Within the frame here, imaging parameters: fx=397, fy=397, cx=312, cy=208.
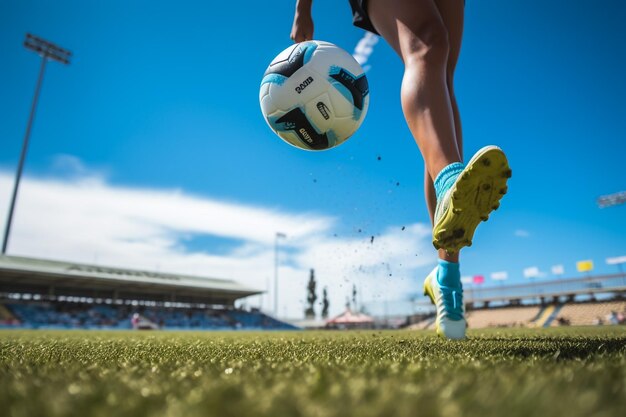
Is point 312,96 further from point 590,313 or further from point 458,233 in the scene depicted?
point 590,313

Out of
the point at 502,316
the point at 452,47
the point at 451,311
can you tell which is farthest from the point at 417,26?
the point at 502,316

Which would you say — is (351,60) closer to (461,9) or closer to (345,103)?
(345,103)

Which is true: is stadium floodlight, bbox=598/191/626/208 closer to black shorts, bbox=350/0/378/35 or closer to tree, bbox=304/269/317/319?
tree, bbox=304/269/317/319

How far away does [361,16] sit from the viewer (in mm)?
2051

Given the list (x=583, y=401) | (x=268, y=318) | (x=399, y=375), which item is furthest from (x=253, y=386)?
(x=268, y=318)

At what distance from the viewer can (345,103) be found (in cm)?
231

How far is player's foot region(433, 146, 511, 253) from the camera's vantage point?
4.11ft

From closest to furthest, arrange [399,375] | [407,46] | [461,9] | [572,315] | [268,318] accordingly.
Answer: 1. [399,375]
2. [407,46]
3. [461,9]
4. [572,315]
5. [268,318]

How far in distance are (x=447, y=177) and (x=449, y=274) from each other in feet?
3.12

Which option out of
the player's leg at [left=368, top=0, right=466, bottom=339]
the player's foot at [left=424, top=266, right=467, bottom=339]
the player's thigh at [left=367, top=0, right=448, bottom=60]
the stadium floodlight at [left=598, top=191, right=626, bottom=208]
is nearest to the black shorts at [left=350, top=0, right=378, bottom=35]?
the player's leg at [left=368, top=0, right=466, bottom=339]

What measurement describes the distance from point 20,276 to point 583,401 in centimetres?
3727

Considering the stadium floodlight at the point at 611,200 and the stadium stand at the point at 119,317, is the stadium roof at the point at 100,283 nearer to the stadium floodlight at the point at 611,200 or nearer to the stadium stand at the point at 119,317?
the stadium stand at the point at 119,317

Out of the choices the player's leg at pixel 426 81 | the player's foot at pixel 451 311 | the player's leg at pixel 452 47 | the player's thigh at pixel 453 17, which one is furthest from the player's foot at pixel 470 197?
the player's thigh at pixel 453 17

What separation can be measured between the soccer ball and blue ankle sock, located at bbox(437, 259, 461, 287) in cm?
94
